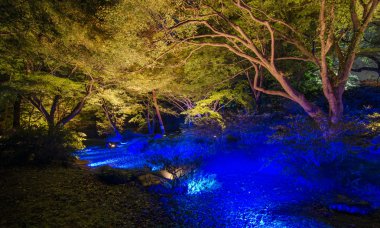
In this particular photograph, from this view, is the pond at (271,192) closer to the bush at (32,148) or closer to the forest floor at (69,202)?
the forest floor at (69,202)

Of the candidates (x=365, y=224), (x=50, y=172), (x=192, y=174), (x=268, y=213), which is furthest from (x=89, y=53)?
(x=365, y=224)

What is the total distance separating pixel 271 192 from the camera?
5676mm

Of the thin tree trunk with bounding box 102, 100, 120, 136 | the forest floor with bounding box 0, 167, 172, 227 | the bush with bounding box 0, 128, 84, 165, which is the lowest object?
the forest floor with bounding box 0, 167, 172, 227

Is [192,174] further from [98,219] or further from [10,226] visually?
[10,226]

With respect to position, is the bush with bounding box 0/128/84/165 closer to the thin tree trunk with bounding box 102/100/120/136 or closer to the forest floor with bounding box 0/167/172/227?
the forest floor with bounding box 0/167/172/227

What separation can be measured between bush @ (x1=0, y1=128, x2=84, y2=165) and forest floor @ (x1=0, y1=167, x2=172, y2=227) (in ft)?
1.30

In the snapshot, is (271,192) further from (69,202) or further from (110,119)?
(110,119)

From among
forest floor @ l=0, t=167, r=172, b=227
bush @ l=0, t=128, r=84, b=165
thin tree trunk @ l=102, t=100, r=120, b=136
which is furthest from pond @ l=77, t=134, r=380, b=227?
thin tree trunk @ l=102, t=100, r=120, b=136

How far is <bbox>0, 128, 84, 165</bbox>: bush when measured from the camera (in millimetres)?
5535

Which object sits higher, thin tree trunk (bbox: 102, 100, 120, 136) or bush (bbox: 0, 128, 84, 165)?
thin tree trunk (bbox: 102, 100, 120, 136)

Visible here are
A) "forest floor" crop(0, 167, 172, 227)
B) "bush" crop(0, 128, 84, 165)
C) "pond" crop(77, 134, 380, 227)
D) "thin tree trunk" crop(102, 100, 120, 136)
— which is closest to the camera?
"forest floor" crop(0, 167, 172, 227)

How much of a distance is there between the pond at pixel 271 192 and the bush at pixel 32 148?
9.77 ft

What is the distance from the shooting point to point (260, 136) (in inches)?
362

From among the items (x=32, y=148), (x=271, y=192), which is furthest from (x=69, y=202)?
(x=271, y=192)
